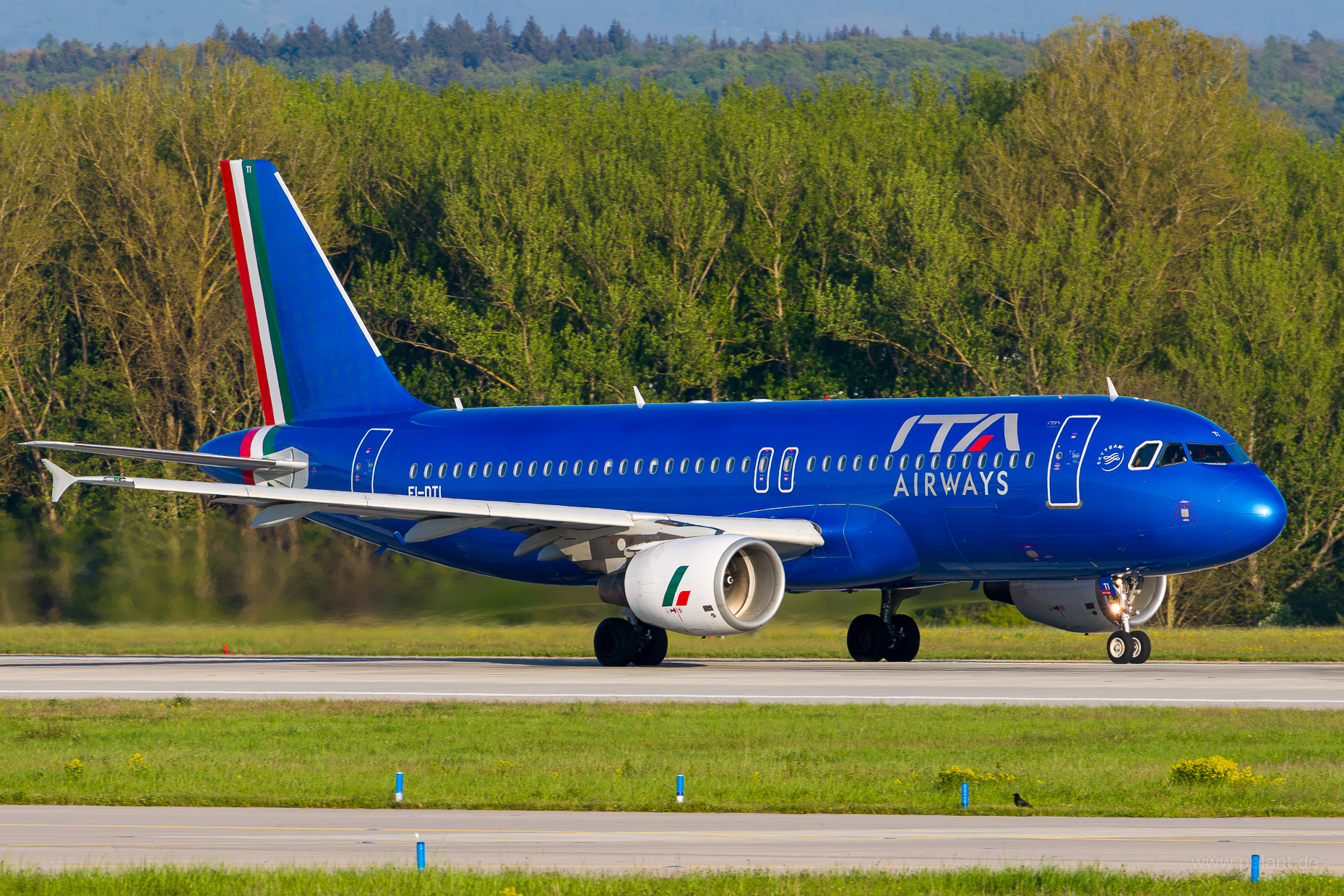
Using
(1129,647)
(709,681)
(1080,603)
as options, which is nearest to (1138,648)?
(1129,647)

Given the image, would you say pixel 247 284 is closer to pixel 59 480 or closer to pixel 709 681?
pixel 59 480

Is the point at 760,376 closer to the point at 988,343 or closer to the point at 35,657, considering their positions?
the point at 988,343

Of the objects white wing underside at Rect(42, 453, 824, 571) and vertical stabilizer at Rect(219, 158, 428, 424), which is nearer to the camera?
white wing underside at Rect(42, 453, 824, 571)

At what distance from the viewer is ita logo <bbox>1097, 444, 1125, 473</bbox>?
29.0m

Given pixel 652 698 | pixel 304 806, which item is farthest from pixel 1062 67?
pixel 304 806

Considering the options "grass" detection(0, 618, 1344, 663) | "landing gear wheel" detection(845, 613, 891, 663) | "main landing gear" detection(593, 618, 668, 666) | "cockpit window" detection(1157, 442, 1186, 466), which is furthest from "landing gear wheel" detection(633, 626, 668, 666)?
"cockpit window" detection(1157, 442, 1186, 466)

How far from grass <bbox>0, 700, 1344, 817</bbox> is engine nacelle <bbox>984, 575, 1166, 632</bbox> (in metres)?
9.91

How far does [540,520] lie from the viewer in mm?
30453

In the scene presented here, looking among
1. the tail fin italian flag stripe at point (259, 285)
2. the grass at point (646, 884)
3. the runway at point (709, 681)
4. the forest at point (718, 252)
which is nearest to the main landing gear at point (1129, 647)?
the runway at point (709, 681)

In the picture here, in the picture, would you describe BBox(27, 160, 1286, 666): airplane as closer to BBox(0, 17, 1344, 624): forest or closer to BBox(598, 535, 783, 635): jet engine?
BBox(598, 535, 783, 635): jet engine

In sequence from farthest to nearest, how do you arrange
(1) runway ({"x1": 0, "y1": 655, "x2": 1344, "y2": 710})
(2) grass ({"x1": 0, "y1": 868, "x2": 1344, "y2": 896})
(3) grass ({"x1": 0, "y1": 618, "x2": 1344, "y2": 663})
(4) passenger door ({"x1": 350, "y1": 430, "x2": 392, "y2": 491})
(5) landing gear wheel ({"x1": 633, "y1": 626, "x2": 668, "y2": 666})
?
1. (4) passenger door ({"x1": 350, "y1": 430, "x2": 392, "y2": 491})
2. (3) grass ({"x1": 0, "y1": 618, "x2": 1344, "y2": 663})
3. (5) landing gear wheel ({"x1": 633, "y1": 626, "x2": 668, "y2": 666})
4. (1) runway ({"x1": 0, "y1": 655, "x2": 1344, "y2": 710})
5. (2) grass ({"x1": 0, "y1": 868, "x2": 1344, "y2": 896})

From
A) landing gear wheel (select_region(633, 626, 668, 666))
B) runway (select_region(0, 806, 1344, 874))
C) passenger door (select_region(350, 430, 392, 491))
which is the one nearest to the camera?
runway (select_region(0, 806, 1344, 874))

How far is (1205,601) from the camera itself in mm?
52188

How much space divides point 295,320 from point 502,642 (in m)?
8.28
